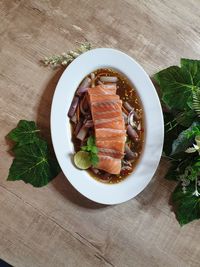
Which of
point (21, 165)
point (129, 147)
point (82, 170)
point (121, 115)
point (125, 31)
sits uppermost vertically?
point (125, 31)

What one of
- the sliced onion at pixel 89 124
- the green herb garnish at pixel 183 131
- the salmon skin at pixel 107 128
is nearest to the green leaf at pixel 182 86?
the green herb garnish at pixel 183 131

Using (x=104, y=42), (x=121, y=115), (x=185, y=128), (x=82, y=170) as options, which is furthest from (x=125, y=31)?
(x=82, y=170)

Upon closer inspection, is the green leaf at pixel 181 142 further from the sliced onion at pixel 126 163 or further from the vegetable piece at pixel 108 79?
the vegetable piece at pixel 108 79

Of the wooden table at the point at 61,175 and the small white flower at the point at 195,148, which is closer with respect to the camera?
the small white flower at the point at 195,148

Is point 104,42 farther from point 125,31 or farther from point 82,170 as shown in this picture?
point 82,170

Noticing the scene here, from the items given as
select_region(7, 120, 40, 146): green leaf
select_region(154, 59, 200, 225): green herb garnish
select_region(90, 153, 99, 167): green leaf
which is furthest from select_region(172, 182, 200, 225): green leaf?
select_region(7, 120, 40, 146): green leaf

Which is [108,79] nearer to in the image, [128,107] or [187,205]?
[128,107]

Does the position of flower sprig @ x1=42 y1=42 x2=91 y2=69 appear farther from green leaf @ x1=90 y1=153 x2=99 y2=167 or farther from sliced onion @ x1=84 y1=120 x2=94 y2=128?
green leaf @ x1=90 y1=153 x2=99 y2=167

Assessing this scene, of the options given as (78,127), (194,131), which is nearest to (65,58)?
(78,127)
